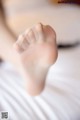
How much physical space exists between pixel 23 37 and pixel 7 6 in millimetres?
99

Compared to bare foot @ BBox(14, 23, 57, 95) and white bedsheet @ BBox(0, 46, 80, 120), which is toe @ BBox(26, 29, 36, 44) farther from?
white bedsheet @ BBox(0, 46, 80, 120)

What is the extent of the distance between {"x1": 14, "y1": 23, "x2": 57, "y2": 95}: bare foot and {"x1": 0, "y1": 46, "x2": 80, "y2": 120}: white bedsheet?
0.02 m

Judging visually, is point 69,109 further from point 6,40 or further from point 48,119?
point 6,40

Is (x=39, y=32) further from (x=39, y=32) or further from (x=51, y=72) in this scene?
(x=51, y=72)

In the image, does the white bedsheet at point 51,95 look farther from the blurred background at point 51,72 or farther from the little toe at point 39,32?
the little toe at point 39,32

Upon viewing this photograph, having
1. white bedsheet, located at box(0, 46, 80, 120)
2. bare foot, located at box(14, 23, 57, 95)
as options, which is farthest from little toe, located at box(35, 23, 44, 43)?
white bedsheet, located at box(0, 46, 80, 120)

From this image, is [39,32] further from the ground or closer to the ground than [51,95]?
further from the ground

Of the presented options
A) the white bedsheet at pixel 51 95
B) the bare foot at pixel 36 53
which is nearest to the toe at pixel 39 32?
the bare foot at pixel 36 53

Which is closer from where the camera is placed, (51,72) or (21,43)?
(21,43)

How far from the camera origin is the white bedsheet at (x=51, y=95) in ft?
1.63

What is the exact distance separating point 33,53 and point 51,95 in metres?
0.10

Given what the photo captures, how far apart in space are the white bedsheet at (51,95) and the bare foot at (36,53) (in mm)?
21

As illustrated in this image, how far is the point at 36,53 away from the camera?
0.50 metres

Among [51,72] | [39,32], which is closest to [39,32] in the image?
[39,32]
